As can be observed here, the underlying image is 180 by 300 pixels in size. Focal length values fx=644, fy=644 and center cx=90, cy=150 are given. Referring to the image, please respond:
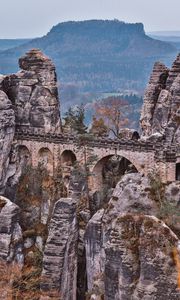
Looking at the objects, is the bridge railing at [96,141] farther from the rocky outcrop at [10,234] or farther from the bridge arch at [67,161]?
the rocky outcrop at [10,234]

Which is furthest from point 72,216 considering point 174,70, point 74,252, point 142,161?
point 174,70

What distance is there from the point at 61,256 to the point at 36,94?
1517 centimetres

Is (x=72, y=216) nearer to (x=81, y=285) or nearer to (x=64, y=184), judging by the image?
(x=81, y=285)

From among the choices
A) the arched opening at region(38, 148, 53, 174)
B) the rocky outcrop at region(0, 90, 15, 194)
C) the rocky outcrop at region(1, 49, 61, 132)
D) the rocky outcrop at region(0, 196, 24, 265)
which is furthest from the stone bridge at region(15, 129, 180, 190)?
the rocky outcrop at region(0, 196, 24, 265)

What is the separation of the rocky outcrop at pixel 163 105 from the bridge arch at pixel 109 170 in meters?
2.34

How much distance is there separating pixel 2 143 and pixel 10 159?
5.79 ft

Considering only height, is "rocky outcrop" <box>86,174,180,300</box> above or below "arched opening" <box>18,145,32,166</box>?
below

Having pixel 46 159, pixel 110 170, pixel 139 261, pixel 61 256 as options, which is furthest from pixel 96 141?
pixel 139 261

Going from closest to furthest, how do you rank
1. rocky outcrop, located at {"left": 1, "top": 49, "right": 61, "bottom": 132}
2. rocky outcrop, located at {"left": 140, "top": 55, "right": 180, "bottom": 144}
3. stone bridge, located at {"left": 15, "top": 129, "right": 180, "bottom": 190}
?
stone bridge, located at {"left": 15, "top": 129, "right": 180, "bottom": 190} < rocky outcrop, located at {"left": 140, "top": 55, "right": 180, "bottom": 144} < rocky outcrop, located at {"left": 1, "top": 49, "right": 61, "bottom": 132}

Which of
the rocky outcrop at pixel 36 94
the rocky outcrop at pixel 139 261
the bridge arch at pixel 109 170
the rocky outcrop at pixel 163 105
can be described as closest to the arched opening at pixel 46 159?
the rocky outcrop at pixel 36 94

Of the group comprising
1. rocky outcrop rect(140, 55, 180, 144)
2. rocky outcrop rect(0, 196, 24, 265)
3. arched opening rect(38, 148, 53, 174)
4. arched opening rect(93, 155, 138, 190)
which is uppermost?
rocky outcrop rect(140, 55, 180, 144)

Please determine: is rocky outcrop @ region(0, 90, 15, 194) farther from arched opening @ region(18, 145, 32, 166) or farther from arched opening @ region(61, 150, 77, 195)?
arched opening @ region(61, 150, 77, 195)

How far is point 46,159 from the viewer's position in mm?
42938

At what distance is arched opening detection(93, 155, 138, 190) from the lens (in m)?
40.1
